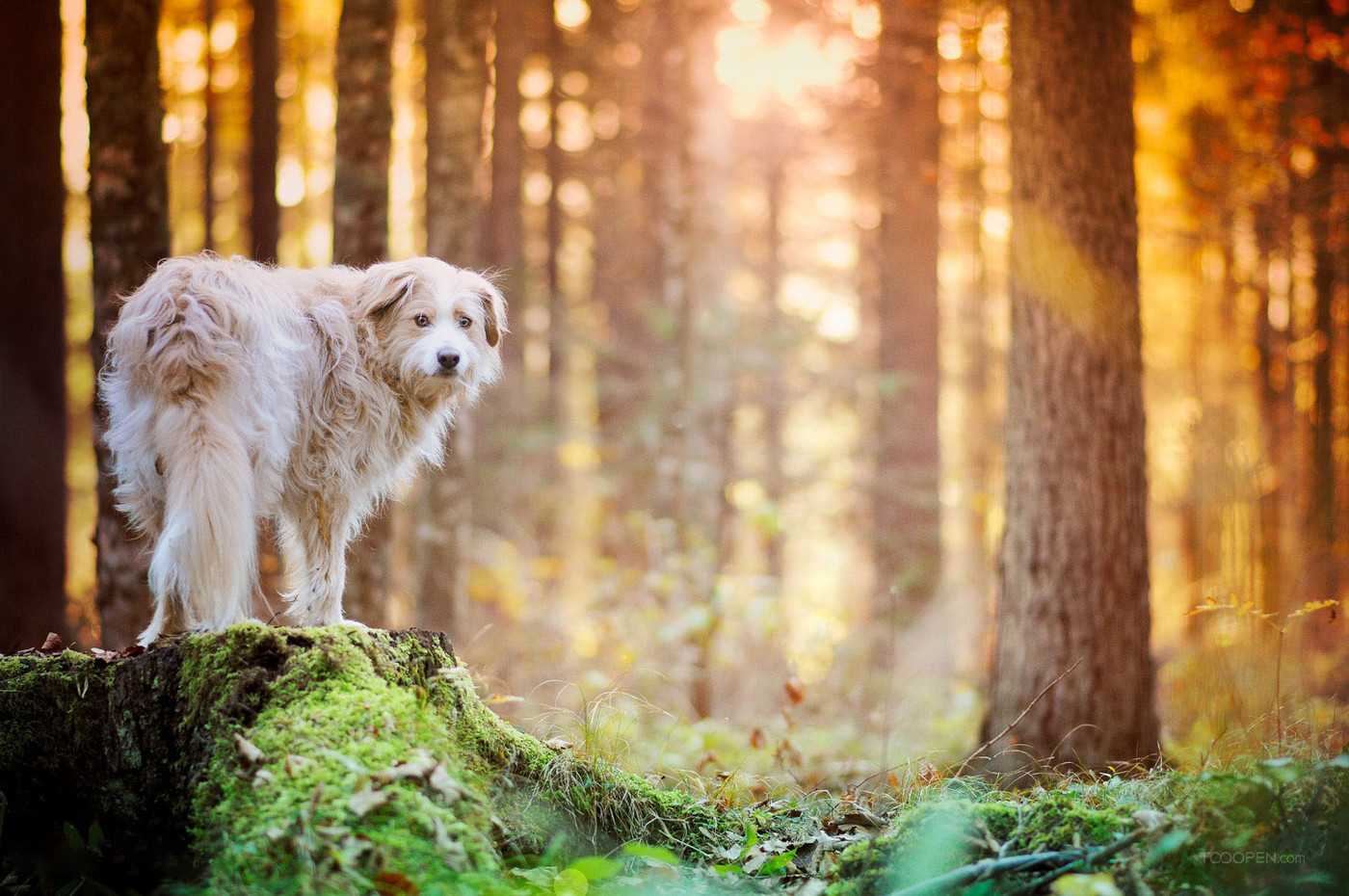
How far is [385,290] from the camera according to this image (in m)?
4.04

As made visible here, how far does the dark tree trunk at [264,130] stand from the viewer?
10.5 m

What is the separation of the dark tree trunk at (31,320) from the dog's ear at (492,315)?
5296 mm

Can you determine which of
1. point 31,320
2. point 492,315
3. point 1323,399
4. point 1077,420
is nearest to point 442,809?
point 492,315

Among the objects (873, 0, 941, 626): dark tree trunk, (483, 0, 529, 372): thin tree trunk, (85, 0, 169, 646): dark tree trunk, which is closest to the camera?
(85, 0, 169, 646): dark tree trunk

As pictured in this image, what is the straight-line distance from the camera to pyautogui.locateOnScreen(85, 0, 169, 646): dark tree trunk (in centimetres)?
567

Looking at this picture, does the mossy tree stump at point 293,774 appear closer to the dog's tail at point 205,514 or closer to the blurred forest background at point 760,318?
the dog's tail at point 205,514

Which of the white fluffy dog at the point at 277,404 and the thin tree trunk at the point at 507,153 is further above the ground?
the thin tree trunk at the point at 507,153

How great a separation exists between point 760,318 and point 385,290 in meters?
10.4

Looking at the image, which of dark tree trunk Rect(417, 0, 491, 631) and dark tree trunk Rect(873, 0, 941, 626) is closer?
dark tree trunk Rect(417, 0, 491, 631)

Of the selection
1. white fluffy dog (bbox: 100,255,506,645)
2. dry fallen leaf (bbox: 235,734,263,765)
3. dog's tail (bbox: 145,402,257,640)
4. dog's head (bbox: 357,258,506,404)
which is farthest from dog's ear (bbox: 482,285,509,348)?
dry fallen leaf (bbox: 235,734,263,765)

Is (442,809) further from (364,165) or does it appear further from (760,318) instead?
(760,318)

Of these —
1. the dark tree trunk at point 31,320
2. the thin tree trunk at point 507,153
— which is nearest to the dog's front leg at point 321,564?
the dark tree trunk at point 31,320

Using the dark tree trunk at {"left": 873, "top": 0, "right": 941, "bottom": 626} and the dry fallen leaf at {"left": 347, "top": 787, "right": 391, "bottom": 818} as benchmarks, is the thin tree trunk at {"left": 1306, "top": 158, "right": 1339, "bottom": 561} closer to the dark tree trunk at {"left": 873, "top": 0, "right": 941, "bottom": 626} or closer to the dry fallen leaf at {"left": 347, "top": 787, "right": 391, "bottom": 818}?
the dark tree trunk at {"left": 873, "top": 0, "right": 941, "bottom": 626}

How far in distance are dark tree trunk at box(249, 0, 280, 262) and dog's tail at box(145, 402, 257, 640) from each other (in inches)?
291
